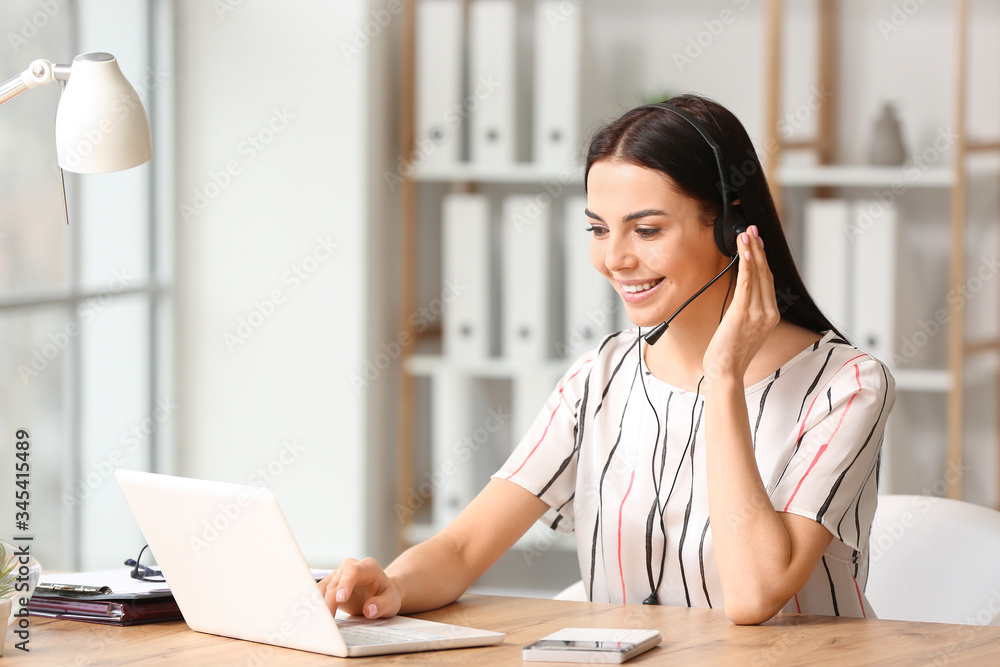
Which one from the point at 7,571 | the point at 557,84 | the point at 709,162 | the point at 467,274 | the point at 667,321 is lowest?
the point at 7,571

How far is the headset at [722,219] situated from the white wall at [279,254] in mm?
1720

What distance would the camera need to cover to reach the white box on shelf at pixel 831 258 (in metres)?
2.97

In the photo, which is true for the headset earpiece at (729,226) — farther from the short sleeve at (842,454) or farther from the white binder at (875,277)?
the white binder at (875,277)

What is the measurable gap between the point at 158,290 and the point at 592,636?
7.38 ft

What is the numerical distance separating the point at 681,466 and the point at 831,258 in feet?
5.11

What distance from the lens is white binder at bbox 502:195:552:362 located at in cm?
319

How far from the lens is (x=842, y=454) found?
4.67 feet

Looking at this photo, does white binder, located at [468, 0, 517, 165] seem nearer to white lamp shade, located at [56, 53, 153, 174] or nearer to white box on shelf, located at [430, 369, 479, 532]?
white box on shelf, located at [430, 369, 479, 532]

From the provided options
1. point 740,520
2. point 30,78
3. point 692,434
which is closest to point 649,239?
point 692,434

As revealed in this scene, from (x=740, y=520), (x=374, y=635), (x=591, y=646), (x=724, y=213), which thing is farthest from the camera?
(x=724, y=213)

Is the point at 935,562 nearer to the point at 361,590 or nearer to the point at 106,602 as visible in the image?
the point at 361,590

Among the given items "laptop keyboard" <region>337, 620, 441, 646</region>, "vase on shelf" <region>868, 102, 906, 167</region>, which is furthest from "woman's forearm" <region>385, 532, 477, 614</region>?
"vase on shelf" <region>868, 102, 906, 167</region>

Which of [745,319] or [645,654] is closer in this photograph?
[645,654]

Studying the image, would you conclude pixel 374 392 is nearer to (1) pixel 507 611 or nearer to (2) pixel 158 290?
(2) pixel 158 290
